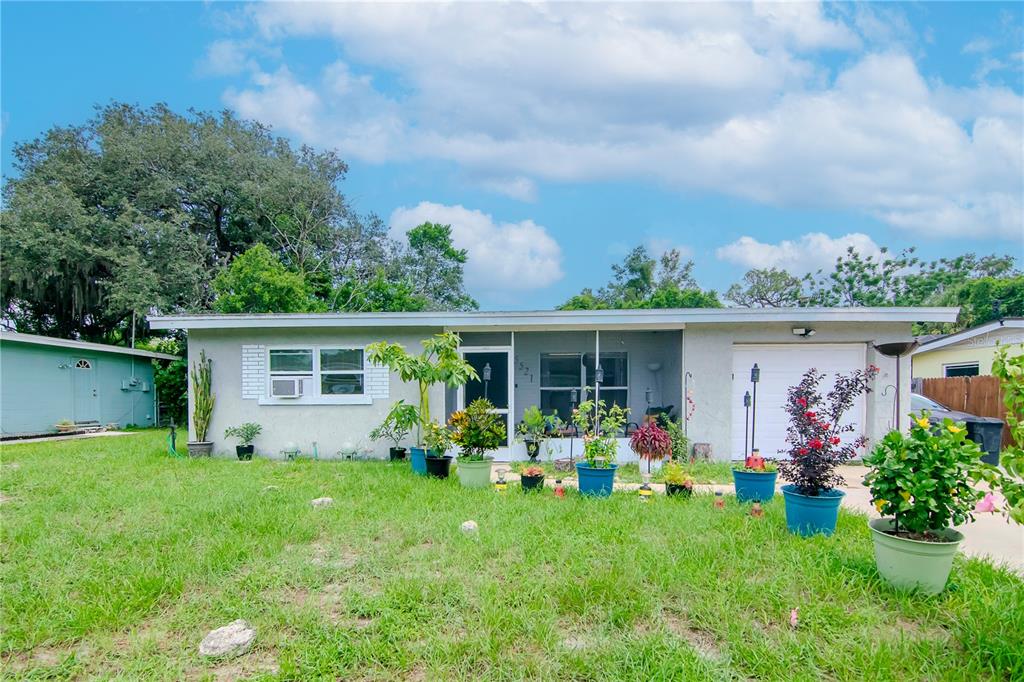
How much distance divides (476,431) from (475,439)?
103 mm

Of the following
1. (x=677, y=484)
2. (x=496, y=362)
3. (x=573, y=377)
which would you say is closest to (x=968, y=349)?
(x=573, y=377)

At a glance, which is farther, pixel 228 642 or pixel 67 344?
pixel 67 344

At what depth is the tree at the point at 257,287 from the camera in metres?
16.8

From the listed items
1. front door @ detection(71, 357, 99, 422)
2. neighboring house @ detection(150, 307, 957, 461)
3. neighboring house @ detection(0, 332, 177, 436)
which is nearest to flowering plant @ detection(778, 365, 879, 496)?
neighboring house @ detection(150, 307, 957, 461)

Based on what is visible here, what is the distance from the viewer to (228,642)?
3.04 m

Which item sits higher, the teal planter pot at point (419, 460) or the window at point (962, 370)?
the window at point (962, 370)

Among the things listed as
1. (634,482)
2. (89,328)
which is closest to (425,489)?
(634,482)

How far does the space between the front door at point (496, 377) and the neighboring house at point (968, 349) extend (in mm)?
9724

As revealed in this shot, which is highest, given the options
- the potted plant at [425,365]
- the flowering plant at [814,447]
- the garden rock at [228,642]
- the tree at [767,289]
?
the tree at [767,289]

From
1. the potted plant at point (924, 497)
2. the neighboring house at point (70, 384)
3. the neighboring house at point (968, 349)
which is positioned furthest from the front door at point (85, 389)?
the neighboring house at point (968, 349)

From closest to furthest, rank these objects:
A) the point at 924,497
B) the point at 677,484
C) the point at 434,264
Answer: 1. the point at 924,497
2. the point at 677,484
3. the point at 434,264

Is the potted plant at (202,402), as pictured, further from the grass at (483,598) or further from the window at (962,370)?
the window at (962,370)

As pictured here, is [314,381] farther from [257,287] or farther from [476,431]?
[257,287]

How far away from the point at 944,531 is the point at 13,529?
777 cm
